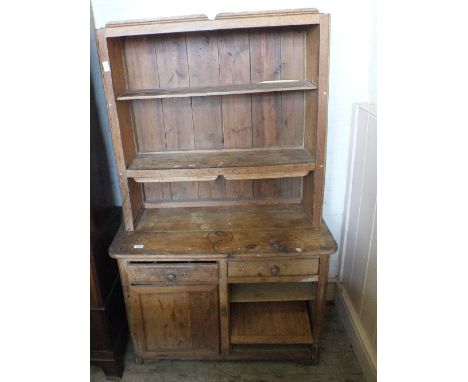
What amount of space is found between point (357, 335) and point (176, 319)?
3.20 feet

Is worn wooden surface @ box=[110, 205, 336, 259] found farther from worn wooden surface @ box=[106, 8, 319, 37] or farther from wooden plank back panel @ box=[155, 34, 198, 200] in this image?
worn wooden surface @ box=[106, 8, 319, 37]

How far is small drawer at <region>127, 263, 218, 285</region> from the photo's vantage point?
4.89ft

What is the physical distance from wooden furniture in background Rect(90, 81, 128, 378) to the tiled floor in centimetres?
12

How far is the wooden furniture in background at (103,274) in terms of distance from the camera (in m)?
1.54

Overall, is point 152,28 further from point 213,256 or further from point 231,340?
point 231,340

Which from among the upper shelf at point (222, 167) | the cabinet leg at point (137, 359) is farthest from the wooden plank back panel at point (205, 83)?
the cabinet leg at point (137, 359)

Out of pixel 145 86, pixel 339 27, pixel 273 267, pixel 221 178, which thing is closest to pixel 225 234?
pixel 273 267

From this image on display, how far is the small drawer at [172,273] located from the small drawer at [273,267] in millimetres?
96

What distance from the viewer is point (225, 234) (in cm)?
156

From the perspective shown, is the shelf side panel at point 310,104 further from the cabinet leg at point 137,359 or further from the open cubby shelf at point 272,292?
the cabinet leg at point 137,359

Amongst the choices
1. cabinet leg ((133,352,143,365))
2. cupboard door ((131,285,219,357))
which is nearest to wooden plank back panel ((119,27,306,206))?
cupboard door ((131,285,219,357))

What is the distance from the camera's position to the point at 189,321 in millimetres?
1605
